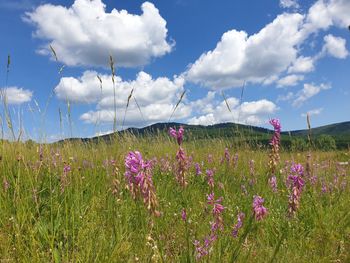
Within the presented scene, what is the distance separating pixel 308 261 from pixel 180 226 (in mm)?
1361

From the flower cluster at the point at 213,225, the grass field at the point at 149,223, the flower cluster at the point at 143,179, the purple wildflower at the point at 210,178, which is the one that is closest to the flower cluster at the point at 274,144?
the grass field at the point at 149,223

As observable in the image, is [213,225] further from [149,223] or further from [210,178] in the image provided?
[210,178]

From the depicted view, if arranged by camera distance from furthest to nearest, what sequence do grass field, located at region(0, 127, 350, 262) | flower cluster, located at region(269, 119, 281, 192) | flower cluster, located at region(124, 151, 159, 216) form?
flower cluster, located at region(269, 119, 281, 192), grass field, located at region(0, 127, 350, 262), flower cluster, located at region(124, 151, 159, 216)

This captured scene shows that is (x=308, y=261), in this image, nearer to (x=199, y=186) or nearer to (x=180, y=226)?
(x=180, y=226)

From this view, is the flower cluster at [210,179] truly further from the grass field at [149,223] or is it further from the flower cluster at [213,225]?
the flower cluster at [213,225]

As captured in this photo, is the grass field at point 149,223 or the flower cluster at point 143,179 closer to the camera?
the flower cluster at point 143,179

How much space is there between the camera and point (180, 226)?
162 inches

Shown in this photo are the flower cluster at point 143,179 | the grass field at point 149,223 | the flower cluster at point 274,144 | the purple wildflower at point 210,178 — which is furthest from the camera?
the purple wildflower at point 210,178

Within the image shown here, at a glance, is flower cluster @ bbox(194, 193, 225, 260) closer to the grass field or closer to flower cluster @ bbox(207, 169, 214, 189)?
the grass field

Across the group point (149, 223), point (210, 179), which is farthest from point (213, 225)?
point (210, 179)

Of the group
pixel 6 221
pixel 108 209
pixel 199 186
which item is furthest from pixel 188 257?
pixel 199 186

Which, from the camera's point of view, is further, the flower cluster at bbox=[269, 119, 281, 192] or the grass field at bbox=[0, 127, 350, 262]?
the flower cluster at bbox=[269, 119, 281, 192]

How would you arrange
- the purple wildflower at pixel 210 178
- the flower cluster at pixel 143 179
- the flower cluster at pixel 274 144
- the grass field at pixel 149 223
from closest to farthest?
the flower cluster at pixel 143 179, the grass field at pixel 149 223, the flower cluster at pixel 274 144, the purple wildflower at pixel 210 178

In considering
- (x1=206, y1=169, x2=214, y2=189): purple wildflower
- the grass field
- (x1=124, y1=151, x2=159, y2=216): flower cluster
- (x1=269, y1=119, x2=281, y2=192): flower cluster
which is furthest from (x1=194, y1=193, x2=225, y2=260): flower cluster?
(x1=206, y1=169, x2=214, y2=189): purple wildflower
